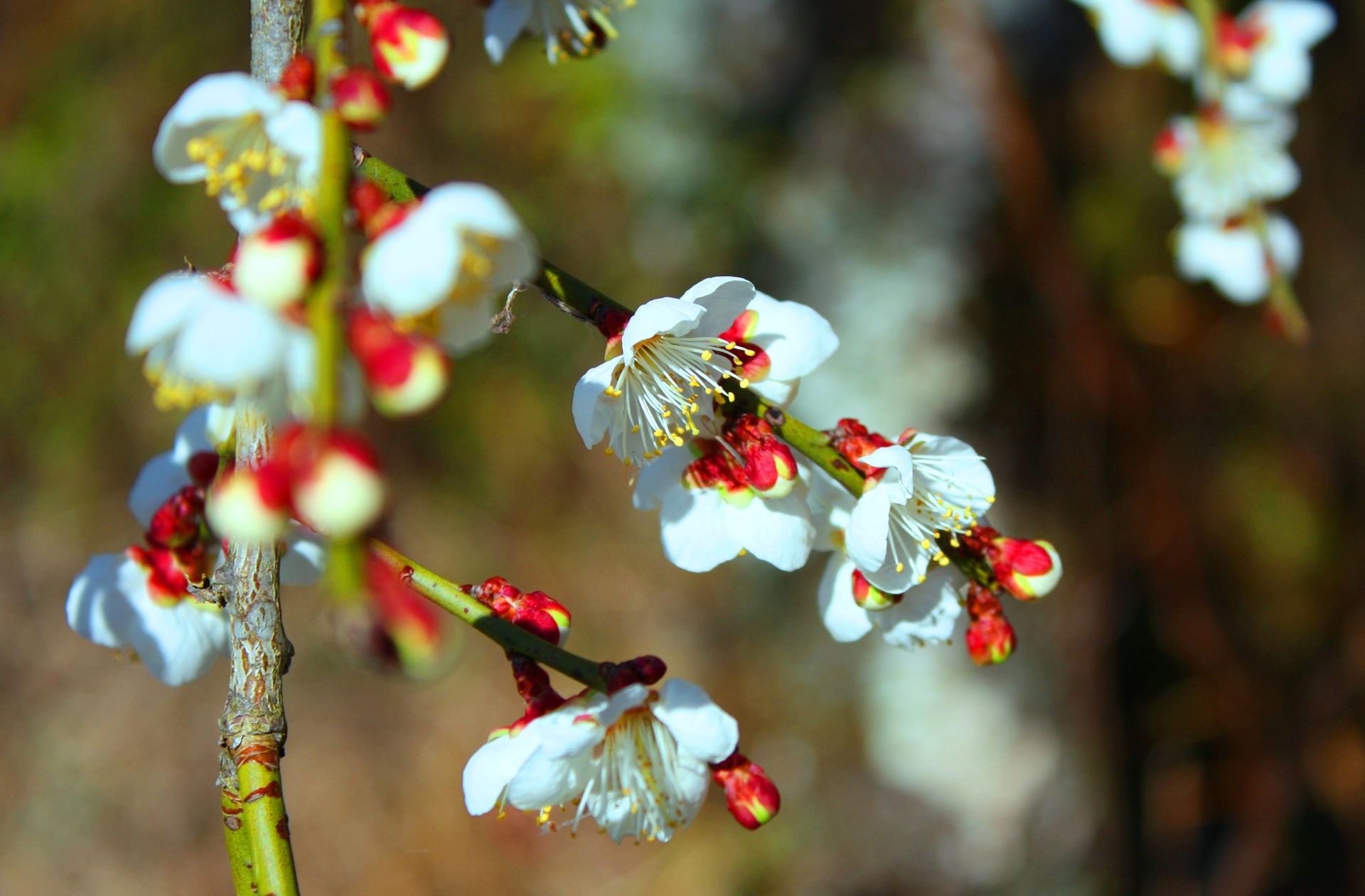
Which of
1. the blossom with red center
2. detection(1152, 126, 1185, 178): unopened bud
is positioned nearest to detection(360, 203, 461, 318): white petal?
the blossom with red center

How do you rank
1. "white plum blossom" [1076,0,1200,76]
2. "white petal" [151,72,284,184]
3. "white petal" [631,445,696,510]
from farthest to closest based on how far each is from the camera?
1. "white plum blossom" [1076,0,1200,76]
2. "white petal" [631,445,696,510]
3. "white petal" [151,72,284,184]

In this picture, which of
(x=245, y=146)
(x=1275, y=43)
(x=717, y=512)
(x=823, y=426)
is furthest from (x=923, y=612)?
(x=823, y=426)

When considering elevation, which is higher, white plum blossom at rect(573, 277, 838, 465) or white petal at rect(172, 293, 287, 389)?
white petal at rect(172, 293, 287, 389)

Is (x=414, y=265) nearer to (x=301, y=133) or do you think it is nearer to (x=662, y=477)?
(x=301, y=133)

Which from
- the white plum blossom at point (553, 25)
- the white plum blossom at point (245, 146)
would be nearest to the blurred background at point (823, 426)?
the white plum blossom at point (553, 25)

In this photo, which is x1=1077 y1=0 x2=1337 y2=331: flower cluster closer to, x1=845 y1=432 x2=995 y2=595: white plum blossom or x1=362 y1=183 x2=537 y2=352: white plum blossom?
x1=845 y1=432 x2=995 y2=595: white plum blossom

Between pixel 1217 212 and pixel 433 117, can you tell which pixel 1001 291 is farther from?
pixel 433 117
